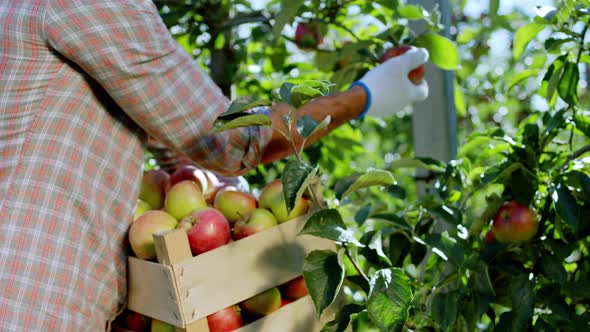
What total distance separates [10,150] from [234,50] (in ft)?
3.10

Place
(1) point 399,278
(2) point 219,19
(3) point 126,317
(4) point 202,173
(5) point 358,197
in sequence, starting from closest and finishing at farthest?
(1) point 399,278 < (3) point 126,317 < (4) point 202,173 < (5) point 358,197 < (2) point 219,19

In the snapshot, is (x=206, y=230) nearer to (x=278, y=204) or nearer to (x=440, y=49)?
(x=278, y=204)

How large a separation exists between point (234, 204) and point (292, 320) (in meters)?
0.22

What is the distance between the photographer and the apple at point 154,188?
4.58 feet

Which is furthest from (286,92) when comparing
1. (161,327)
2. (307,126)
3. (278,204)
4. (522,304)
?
(522,304)

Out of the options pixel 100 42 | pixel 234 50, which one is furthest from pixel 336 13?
pixel 100 42

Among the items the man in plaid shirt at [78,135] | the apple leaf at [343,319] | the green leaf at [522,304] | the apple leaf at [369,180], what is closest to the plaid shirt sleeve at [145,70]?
the man in plaid shirt at [78,135]

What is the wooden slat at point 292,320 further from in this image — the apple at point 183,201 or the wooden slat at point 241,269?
the apple at point 183,201

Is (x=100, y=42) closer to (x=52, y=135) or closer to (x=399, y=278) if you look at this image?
(x=52, y=135)

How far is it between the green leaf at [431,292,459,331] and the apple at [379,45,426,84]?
1.88ft

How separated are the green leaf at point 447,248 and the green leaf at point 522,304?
11 centimetres

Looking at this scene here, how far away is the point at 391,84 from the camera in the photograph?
1.55m

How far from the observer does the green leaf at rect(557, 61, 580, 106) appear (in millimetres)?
1354

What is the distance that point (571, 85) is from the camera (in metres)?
1.36
